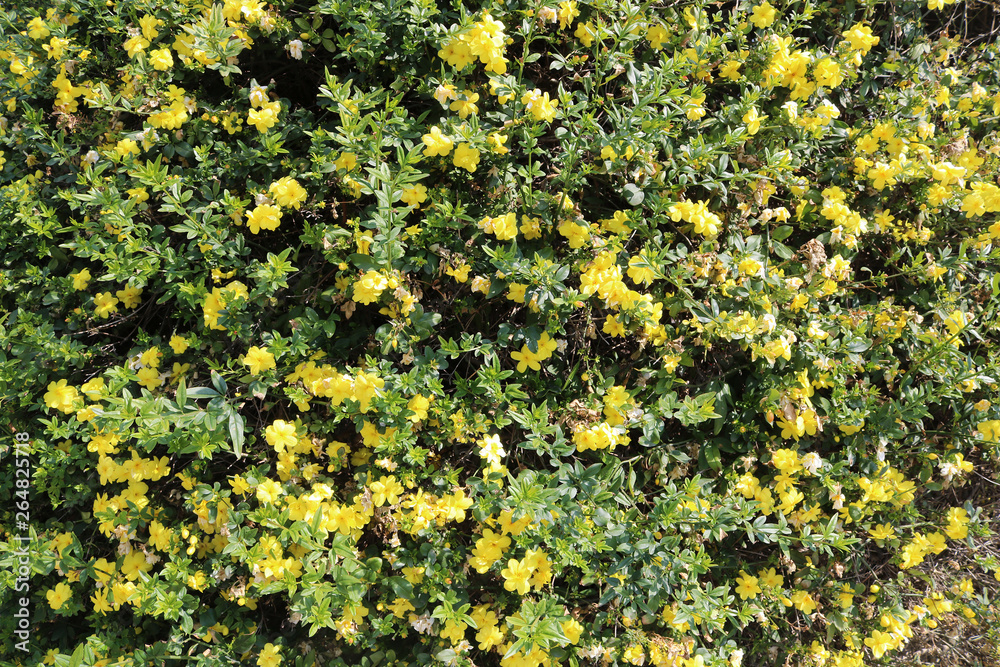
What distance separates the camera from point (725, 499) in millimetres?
2170

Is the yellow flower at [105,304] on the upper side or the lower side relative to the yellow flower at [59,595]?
upper

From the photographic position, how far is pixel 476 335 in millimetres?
2076

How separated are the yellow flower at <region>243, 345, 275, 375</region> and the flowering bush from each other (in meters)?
0.01

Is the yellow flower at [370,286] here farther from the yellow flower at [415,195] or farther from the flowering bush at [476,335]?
the yellow flower at [415,195]

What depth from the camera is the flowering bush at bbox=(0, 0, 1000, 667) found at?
6.48 feet

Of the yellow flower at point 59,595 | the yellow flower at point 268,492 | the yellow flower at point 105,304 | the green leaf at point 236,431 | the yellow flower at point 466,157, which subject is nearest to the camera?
the green leaf at point 236,431

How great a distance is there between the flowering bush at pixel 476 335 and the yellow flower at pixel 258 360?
0.5 inches

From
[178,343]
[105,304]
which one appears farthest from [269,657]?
[105,304]

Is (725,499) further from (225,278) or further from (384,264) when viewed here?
(225,278)

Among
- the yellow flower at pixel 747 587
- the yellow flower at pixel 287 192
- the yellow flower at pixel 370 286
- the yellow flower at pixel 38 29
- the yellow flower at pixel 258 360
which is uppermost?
the yellow flower at pixel 38 29

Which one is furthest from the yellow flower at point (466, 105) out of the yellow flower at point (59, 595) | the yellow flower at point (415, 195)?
the yellow flower at point (59, 595)

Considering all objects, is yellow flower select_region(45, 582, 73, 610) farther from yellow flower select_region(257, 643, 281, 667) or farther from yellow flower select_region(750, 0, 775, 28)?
yellow flower select_region(750, 0, 775, 28)

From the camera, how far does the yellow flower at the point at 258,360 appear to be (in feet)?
6.37

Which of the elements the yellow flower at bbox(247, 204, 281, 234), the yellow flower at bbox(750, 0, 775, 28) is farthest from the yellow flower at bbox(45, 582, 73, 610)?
the yellow flower at bbox(750, 0, 775, 28)
